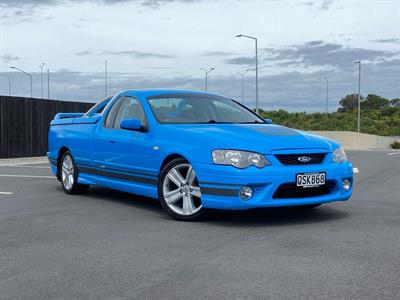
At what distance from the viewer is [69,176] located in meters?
9.13

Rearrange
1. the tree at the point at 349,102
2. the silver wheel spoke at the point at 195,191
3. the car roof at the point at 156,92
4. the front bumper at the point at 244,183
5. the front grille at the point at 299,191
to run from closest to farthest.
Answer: the front bumper at the point at 244,183
the front grille at the point at 299,191
the silver wheel spoke at the point at 195,191
the car roof at the point at 156,92
the tree at the point at 349,102

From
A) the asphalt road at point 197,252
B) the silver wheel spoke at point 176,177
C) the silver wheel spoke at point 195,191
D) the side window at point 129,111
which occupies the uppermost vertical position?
the side window at point 129,111

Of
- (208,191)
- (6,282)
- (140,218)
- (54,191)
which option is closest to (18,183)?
(54,191)

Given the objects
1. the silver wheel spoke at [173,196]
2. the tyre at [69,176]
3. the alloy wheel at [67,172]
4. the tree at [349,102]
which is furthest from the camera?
the tree at [349,102]

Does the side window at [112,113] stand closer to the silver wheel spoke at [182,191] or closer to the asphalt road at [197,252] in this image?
the asphalt road at [197,252]

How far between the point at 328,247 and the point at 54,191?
5606 millimetres

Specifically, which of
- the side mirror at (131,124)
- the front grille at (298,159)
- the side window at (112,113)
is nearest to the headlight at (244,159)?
the front grille at (298,159)

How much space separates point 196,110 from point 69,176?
272 cm

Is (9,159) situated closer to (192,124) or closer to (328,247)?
(192,124)

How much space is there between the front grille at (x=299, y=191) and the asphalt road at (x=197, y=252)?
31 cm

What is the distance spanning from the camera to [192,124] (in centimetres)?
700

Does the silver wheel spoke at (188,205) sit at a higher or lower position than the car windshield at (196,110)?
lower

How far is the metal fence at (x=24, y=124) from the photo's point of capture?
57.7ft

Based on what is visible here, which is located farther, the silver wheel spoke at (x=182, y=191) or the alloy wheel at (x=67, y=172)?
the alloy wheel at (x=67, y=172)
